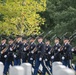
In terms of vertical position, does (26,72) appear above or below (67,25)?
above

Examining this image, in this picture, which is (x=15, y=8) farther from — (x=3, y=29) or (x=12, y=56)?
(x=12, y=56)

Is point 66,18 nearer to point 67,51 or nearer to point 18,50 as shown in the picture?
point 18,50

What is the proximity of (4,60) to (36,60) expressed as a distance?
1.92 meters

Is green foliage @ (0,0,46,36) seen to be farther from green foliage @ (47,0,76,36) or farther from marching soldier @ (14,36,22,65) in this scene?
marching soldier @ (14,36,22,65)

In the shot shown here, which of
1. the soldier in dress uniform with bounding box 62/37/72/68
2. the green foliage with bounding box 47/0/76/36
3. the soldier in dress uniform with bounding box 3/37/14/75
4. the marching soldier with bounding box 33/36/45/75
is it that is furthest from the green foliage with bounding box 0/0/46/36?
the marching soldier with bounding box 33/36/45/75

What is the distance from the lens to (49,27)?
3994cm

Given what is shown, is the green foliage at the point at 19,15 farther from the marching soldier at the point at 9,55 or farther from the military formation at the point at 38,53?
the marching soldier at the point at 9,55

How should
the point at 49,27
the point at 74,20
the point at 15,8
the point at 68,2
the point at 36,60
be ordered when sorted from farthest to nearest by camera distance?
the point at 49,27 → the point at 68,2 → the point at 74,20 → the point at 15,8 → the point at 36,60

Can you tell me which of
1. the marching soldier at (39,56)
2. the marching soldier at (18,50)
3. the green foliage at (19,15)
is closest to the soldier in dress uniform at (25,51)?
the marching soldier at (18,50)

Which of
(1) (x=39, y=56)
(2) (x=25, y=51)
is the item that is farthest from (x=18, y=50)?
(1) (x=39, y=56)

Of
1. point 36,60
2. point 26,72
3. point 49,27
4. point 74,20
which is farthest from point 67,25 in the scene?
point 26,72

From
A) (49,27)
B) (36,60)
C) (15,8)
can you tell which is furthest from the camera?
(49,27)

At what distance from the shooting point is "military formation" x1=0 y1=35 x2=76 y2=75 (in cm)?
1511

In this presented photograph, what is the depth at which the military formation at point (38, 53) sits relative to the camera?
49.6 ft
